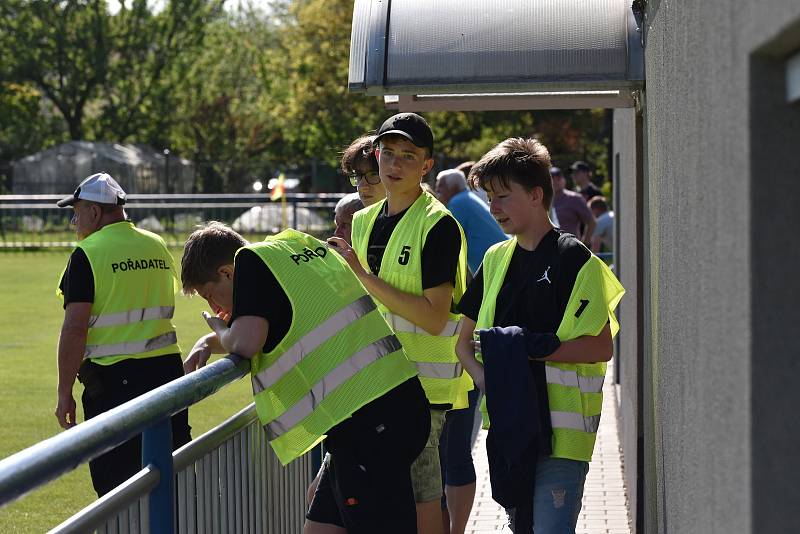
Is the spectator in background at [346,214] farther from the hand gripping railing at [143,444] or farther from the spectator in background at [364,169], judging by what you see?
the hand gripping railing at [143,444]

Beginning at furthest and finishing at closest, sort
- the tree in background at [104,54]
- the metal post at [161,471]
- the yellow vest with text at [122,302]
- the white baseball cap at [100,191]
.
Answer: the tree in background at [104,54] → the white baseball cap at [100,191] → the yellow vest with text at [122,302] → the metal post at [161,471]

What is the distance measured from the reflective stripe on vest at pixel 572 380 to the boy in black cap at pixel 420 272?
822 millimetres

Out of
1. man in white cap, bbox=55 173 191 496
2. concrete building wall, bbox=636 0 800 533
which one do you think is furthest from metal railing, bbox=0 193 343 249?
concrete building wall, bbox=636 0 800 533

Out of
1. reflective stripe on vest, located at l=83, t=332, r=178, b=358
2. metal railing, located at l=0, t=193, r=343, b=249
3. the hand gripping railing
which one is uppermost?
metal railing, located at l=0, t=193, r=343, b=249

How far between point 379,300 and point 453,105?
1858 mm

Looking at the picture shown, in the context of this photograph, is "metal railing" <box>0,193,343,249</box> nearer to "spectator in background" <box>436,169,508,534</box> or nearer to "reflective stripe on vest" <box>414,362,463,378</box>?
"spectator in background" <box>436,169,508,534</box>

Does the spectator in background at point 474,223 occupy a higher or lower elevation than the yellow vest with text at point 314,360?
higher

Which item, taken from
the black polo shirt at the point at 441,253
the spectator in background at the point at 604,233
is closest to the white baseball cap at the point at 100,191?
the black polo shirt at the point at 441,253

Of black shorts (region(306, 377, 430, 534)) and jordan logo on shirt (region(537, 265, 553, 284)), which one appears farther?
jordan logo on shirt (region(537, 265, 553, 284))

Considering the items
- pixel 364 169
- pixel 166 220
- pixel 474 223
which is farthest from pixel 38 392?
pixel 166 220

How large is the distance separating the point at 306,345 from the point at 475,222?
4847 millimetres

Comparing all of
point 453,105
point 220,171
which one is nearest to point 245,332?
point 453,105

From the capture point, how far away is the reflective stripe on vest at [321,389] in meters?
3.99

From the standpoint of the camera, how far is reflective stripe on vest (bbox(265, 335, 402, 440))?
3992 millimetres
